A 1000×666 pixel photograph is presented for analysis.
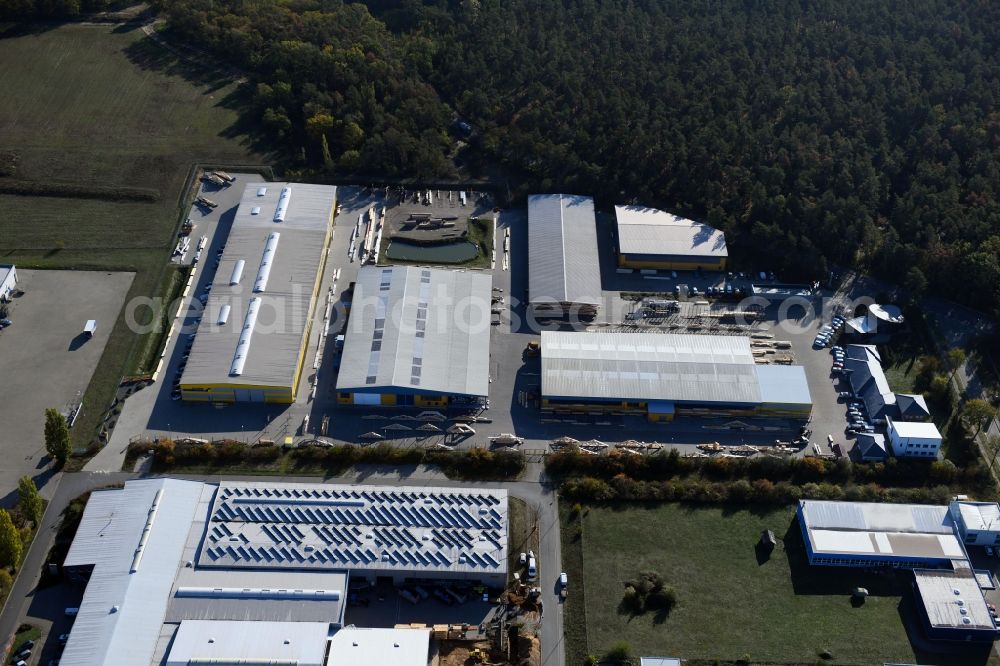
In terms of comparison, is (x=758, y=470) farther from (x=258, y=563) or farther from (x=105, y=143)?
(x=105, y=143)

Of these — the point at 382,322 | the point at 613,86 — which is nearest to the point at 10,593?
the point at 382,322

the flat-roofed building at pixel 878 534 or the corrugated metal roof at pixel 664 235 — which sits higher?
the corrugated metal roof at pixel 664 235

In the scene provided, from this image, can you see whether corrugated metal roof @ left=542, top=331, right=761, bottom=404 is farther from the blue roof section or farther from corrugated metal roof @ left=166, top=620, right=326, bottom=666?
corrugated metal roof @ left=166, top=620, right=326, bottom=666

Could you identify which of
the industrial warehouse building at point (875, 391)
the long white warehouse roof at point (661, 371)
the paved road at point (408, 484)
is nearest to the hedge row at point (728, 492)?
the paved road at point (408, 484)

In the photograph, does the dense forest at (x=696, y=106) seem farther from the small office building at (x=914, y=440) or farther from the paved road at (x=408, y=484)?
the paved road at (x=408, y=484)

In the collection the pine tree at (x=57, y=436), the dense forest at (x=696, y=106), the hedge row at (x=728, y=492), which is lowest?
the hedge row at (x=728, y=492)

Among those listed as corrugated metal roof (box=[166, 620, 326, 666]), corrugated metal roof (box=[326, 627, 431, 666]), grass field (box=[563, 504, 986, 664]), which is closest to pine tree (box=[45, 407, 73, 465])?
corrugated metal roof (box=[166, 620, 326, 666])

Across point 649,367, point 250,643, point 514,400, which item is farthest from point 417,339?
point 250,643
